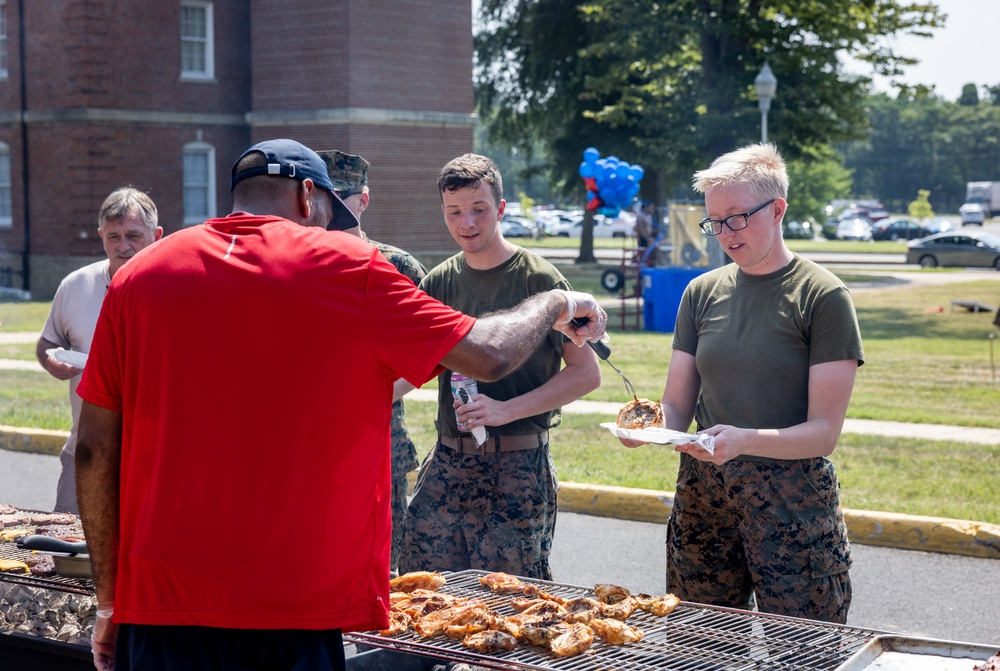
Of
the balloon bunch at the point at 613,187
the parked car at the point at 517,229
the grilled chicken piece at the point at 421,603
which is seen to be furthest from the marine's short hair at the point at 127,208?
the parked car at the point at 517,229

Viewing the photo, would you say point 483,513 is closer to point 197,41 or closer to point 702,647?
point 702,647

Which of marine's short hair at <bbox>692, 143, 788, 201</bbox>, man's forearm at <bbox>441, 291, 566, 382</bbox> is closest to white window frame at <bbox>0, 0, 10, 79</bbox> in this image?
marine's short hair at <bbox>692, 143, 788, 201</bbox>

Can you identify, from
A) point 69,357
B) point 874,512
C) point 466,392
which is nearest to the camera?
point 466,392

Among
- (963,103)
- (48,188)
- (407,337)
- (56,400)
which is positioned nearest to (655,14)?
(48,188)

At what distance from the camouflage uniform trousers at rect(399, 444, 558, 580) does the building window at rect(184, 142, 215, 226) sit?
29.1 m

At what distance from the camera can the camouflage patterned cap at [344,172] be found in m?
5.57

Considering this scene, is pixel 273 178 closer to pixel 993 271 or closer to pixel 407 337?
pixel 407 337

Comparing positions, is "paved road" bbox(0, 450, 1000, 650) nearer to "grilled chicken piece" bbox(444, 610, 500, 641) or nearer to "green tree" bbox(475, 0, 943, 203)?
"grilled chicken piece" bbox(444, 610, 500, 641)

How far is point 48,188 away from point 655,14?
16840 millimetres

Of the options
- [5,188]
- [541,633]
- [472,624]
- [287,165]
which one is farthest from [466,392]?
[5,188]

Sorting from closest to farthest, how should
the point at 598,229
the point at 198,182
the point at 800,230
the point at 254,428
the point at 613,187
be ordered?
the point at 254,428, the point at 613,187, the point at 198,182, the point at 800,230, the point at 598,229

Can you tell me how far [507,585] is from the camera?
427 centimetres

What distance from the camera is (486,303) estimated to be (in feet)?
15.9

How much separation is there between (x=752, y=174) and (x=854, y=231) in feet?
237
